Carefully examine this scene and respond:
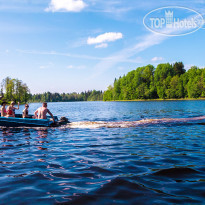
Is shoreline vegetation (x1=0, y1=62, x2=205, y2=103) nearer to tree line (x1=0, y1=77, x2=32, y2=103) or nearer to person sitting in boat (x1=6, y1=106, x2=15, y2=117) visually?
tree line (x1=0, y1=77, x2=32, y2=103)

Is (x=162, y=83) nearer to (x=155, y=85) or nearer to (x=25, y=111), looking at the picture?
(x=155, y=85)

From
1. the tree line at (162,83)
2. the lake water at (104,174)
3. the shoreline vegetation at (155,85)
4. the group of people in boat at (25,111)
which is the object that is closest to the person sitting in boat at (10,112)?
the group of people in boat at (25,111)

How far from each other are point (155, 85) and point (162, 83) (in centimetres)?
413

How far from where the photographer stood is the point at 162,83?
4358 inches

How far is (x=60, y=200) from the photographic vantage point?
4383mm

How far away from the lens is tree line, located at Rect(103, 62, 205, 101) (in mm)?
98137

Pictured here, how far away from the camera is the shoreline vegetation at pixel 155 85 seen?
97.4 m

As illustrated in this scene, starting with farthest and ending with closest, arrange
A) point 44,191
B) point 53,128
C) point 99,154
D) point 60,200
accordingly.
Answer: point 53,128 → point 99,154 → point 44,191 → point 60,200

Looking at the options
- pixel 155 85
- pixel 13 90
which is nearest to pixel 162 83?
pixel 155 85

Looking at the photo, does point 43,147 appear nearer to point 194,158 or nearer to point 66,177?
point 66,177

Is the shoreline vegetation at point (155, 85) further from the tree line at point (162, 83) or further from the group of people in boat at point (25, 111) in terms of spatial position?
the group of people in boat at point (25, 111)

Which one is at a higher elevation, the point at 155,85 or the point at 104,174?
the point at 155,85

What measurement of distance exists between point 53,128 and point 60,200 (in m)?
12.2

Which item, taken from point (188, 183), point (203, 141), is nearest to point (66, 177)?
point (188, 183)
